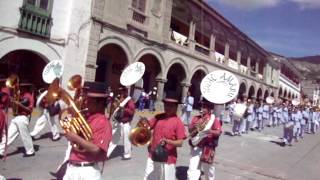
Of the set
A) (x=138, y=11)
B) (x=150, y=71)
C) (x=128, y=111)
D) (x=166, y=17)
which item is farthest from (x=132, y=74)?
(x=150, y=71)

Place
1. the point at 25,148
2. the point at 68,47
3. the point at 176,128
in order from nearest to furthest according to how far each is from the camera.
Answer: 1. the point at 176,128
2. the point at 25,148
3. the point at 68,47

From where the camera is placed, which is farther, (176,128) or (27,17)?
(27,17)

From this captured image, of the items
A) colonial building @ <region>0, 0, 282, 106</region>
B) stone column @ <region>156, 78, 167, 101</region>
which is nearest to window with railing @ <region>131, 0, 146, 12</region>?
colonial building @ <region>0, 0, 282, 106</region>

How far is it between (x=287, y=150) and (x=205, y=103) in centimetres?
849

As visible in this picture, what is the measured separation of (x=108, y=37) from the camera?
60.6 ft

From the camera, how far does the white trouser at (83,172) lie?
14.7ft

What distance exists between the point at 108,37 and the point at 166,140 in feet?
43.2

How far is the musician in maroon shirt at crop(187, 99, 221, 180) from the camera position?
24.2 feet

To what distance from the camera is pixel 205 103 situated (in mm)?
7676

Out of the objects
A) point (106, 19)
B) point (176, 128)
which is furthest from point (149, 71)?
point (176, 128)

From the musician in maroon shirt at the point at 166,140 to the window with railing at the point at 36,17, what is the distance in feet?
37.0

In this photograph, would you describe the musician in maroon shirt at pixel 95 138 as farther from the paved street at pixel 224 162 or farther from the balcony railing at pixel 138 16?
the balcony railing at pixel 138 16

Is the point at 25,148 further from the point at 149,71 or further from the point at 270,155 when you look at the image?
the point at 149,71

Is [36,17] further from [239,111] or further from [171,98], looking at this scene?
[171,98]
